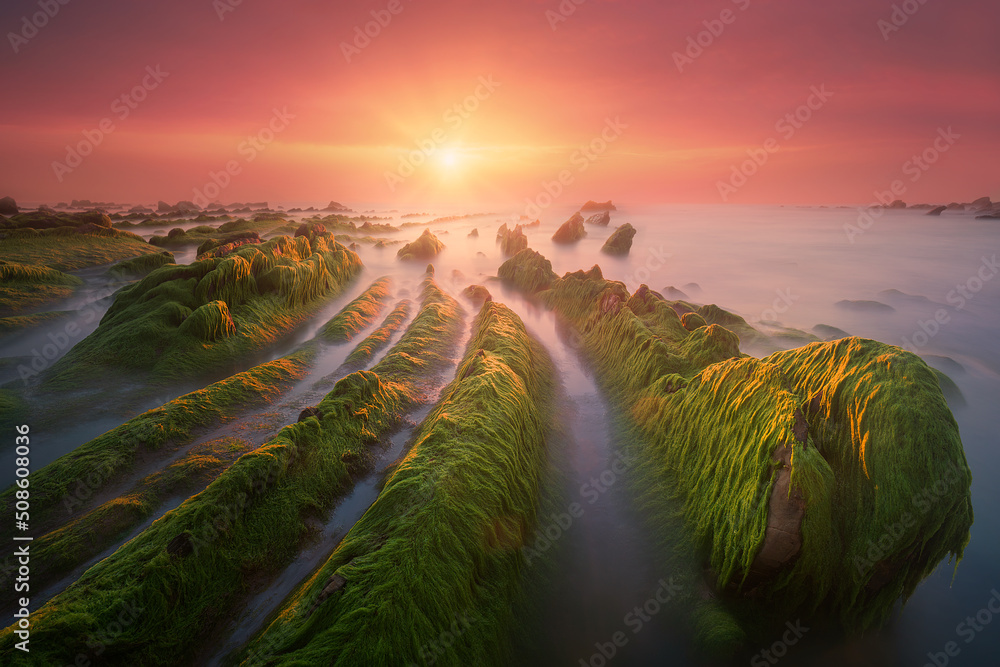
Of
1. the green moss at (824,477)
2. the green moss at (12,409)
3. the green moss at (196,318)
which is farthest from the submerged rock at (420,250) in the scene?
the green moss at (824,477)

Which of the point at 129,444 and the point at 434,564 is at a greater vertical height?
the point at 129,444

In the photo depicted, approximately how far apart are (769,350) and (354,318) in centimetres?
1709

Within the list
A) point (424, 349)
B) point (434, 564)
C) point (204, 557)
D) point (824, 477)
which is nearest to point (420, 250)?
point (424, 349)

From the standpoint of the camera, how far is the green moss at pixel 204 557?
3.91 metres

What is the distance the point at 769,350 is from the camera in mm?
14062

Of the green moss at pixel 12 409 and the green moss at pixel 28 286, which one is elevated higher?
the green moss at pixel 28 286

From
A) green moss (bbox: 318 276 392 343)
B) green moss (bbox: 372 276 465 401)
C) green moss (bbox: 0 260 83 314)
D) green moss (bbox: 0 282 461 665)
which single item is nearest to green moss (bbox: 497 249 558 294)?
green moss (bbox: 372 276 465 401)

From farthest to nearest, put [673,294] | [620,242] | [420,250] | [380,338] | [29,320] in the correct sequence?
[620,242], [420,250], [673,294], [380,338], [29,320]

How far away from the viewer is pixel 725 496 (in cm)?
550

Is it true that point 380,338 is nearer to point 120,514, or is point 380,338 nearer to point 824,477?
point 120,514

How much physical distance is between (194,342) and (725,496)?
14.4 m

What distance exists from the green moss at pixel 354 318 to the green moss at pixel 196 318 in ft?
6.10

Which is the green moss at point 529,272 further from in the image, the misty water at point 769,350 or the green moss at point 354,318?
the green moss at point 354,318

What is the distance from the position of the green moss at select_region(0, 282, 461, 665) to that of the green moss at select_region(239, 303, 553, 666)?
3.52 ft
